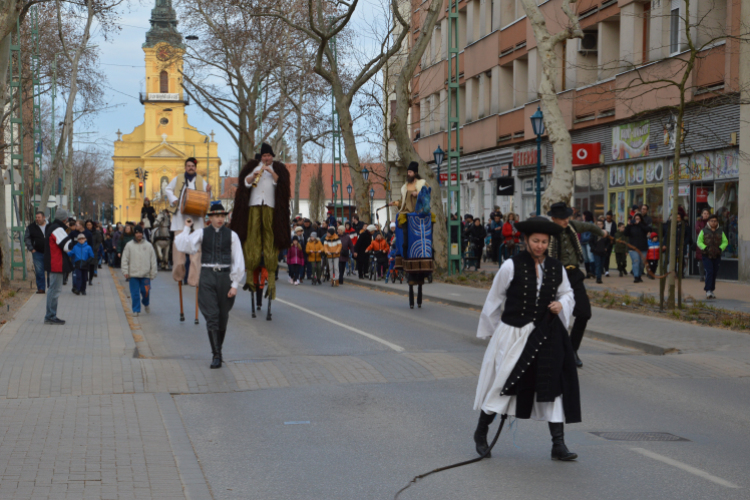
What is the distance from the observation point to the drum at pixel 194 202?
15.5 meters

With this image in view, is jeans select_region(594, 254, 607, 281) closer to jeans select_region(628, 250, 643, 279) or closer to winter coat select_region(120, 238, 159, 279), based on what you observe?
jeans select_region(628, 250, 643, 279)

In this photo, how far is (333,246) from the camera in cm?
2750

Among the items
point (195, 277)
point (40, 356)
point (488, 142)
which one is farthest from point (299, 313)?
point (488, 142)

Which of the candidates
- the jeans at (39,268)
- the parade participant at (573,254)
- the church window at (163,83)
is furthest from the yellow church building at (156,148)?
the parade participant at (573,254)

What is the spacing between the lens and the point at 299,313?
57.4ft

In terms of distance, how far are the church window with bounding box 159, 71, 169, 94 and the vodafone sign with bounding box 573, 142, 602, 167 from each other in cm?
8423

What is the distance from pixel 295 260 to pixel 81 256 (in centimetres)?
629

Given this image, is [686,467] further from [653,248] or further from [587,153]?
[587,153]

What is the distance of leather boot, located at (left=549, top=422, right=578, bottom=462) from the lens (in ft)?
21.7

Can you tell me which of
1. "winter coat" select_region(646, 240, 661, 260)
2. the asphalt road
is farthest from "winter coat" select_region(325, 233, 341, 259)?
the asphalt road

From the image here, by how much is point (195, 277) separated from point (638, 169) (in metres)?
17.9

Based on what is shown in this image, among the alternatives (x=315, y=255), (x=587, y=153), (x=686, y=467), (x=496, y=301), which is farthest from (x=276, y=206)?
(x=587, y=153)

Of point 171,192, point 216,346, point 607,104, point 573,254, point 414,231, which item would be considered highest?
point 607,104

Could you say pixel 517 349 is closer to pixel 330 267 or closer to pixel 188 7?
pixel 330 267
